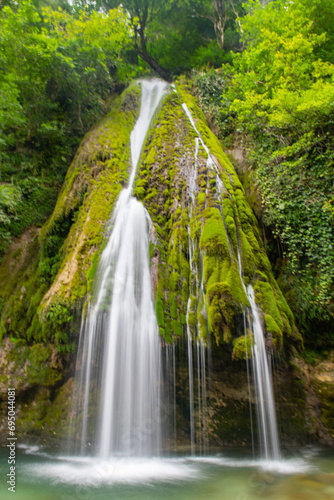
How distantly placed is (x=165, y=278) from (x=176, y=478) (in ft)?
10.1

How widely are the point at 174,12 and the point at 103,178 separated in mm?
13677

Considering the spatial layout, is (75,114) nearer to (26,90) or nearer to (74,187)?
(26,90)

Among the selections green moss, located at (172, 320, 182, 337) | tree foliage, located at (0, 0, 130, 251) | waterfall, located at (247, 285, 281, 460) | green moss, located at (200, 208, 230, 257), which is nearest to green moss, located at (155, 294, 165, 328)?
green moss, located at (172, 320, 182, 337)

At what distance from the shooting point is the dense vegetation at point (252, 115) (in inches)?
252

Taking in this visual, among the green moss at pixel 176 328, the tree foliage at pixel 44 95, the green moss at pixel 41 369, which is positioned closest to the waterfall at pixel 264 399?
the green moss at pixel 176 328

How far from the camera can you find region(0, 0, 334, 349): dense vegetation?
641 centimetres

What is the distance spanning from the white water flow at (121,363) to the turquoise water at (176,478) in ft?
Answer: 1.11

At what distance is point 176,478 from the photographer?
148 inches

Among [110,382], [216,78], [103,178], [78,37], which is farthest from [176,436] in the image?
[216,78]

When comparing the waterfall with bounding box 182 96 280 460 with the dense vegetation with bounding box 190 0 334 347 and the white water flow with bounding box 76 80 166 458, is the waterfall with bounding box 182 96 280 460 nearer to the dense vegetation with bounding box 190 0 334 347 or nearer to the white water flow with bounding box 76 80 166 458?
the white water flow with bounding box 76 80 166 458

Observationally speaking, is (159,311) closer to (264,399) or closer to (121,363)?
(121,363)

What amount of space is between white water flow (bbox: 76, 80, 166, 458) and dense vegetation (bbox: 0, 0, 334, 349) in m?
3.33

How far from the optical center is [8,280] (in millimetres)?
6977

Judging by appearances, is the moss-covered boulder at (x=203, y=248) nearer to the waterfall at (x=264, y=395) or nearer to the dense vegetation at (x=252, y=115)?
the waterfall at (x=264, y=395)
